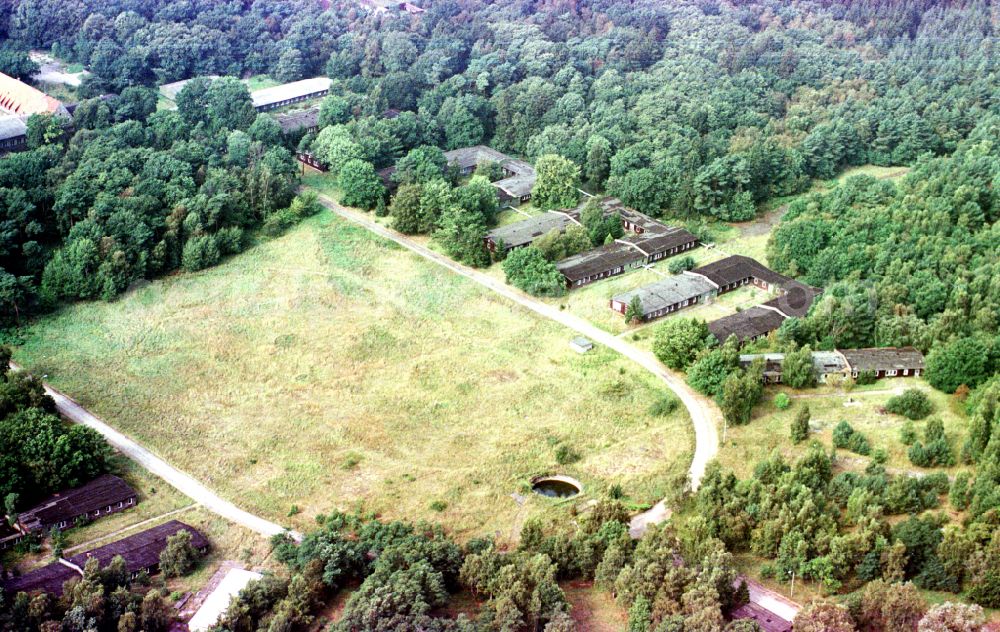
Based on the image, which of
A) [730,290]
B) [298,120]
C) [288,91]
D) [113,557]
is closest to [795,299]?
[730,290]

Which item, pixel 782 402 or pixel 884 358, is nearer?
pixel 782 402

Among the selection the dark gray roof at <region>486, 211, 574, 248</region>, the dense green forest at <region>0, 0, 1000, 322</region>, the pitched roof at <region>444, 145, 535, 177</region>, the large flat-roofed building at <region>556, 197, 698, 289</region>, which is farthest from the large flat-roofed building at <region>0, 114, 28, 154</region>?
the large flat-roofed building at <region>556, 197, 698, 289</region>

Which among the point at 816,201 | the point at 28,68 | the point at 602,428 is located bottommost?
the point at 602,428

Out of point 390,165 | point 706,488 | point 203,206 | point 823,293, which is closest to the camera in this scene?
point 706,488

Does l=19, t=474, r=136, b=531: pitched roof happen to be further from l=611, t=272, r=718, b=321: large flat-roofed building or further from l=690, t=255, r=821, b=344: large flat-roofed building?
l=690, t=255, r=821, b=344: large flat-roofed building

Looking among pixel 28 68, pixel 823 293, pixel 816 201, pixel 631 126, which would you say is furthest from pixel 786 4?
pixel 28 68

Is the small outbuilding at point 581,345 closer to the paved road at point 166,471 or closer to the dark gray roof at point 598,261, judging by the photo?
the dark gray roof at point 598,261

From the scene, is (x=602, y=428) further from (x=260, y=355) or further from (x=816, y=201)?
(x=816, y=201)

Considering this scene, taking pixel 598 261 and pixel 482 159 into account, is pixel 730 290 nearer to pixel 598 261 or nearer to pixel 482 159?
pixel 598 261
